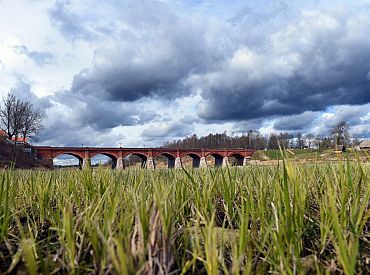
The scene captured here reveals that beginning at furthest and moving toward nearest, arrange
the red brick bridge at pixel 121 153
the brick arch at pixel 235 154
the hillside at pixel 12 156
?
the brick arch at pixel 235 154 < the red brick bridge at pixel 121 153 < the hillside at pixel 12 156

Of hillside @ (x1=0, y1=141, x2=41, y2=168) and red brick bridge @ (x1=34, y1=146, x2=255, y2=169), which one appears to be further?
red brick bridge @ (x1=34, y1=146, x2=255, y2=169)

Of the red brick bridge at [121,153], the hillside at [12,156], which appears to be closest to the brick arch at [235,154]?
the red brick bridge at [121,153]

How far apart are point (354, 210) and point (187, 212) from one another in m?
0.96

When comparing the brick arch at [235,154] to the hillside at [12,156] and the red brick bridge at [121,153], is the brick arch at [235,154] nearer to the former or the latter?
the red brick bridge at [121,153]

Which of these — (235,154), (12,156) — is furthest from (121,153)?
(235,154)

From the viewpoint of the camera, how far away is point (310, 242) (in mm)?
1445

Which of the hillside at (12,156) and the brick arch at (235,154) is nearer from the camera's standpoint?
the hillside at (12,156)

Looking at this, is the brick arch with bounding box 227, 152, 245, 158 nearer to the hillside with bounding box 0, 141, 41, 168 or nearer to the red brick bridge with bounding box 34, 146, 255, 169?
the red brick bridge with bounding box 34, 146, 255, 169

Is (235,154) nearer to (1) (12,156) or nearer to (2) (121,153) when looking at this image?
(2) (121,153)

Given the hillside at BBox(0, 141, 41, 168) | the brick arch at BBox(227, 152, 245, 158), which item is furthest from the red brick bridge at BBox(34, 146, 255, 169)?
the hillside at BBox(0, 141, 41, 168)

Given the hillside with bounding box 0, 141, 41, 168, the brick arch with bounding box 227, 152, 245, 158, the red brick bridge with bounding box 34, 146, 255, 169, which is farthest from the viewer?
the brick arch with bounding box 227, 152, 245, 158

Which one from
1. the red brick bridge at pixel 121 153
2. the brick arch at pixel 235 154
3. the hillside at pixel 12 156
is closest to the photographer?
the hillside at pixel 12 156

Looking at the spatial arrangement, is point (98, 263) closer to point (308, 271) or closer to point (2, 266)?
point (2, 266)

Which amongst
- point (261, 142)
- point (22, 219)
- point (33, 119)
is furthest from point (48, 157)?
point (261, 142)
